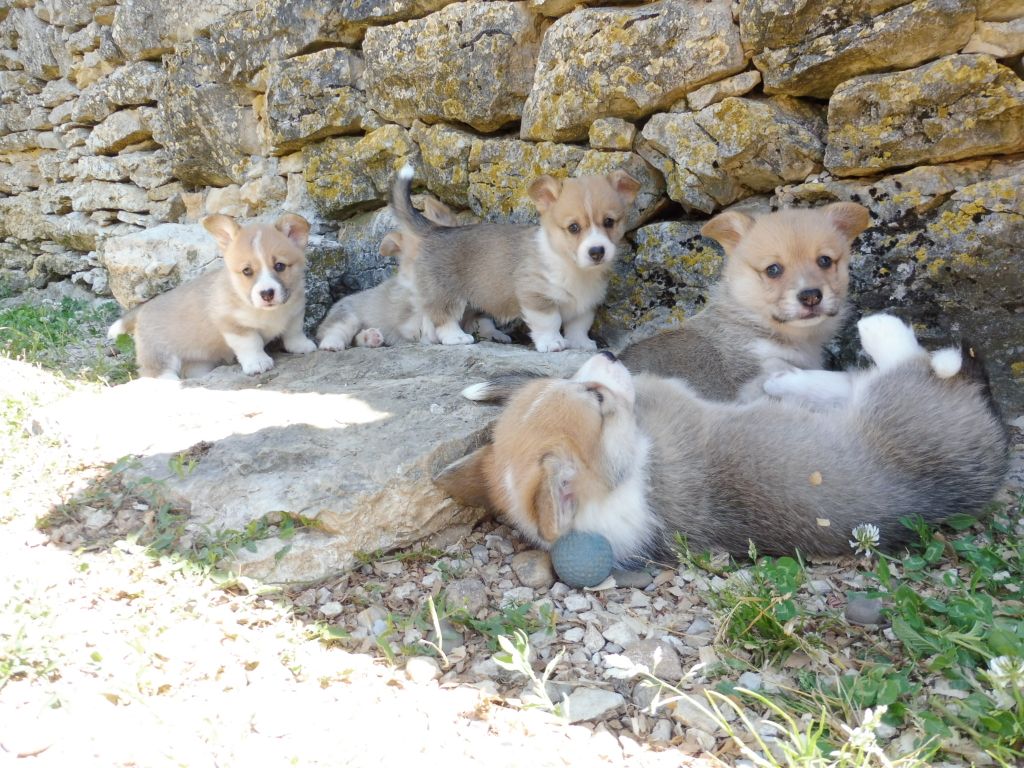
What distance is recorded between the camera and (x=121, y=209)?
784cm

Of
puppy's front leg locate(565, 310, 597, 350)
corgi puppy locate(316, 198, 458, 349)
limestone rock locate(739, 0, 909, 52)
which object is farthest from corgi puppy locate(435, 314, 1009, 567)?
corgi puppy locate(316, 198, 458, 349)

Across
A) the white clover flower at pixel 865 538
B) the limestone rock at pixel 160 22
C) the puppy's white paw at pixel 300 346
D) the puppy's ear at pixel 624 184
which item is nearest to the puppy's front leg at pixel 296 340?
the puppy's white paw at pixel 300 346

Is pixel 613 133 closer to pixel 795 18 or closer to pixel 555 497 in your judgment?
pixel 795 18

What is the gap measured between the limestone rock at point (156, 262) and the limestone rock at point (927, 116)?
4684 mm

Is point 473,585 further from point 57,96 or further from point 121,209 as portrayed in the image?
point 57,96

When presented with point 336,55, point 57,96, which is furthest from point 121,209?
point 336,55

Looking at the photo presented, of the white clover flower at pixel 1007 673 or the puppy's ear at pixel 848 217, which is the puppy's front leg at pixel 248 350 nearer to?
the puppy's ear at pixel 848 217

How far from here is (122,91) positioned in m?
7.38

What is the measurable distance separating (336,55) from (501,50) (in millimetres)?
1603

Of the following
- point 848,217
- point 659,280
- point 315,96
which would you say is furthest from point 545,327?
point 315,96

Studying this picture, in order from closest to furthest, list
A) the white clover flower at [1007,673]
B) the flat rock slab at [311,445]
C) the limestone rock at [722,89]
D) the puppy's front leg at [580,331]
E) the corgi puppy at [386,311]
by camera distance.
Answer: the white clover flower at [1007,673]
the flat rock slab at [311,445]
the limestone rock at [722,89]
the puppy's front leg at [580,331]
the corgi puppy at [386,311]

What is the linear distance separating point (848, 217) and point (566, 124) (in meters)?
1.86

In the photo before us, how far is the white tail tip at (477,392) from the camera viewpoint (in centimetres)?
368

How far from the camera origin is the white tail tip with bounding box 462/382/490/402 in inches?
145
